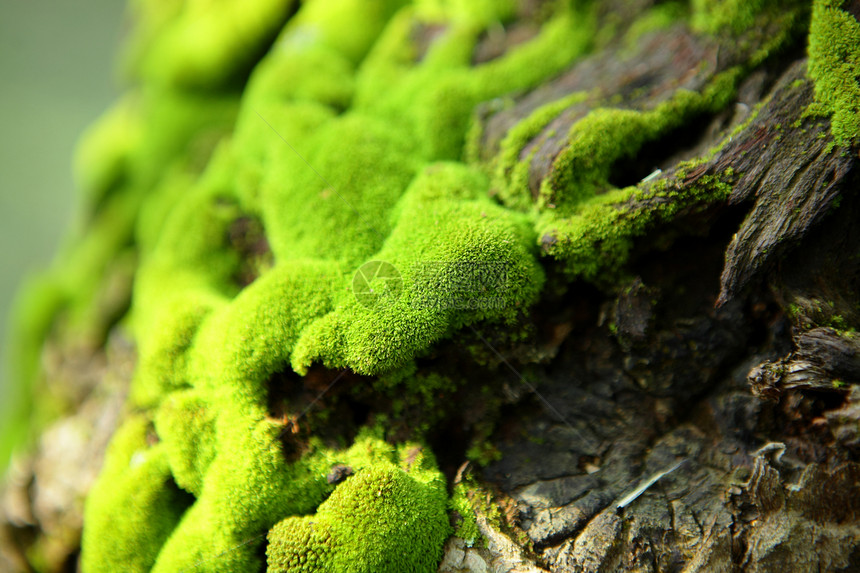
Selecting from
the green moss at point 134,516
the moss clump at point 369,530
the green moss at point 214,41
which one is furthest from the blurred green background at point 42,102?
the moss clump at point 369,530

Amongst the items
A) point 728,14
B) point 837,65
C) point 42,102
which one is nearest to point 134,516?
point 837,65

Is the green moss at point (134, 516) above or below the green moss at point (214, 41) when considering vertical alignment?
below

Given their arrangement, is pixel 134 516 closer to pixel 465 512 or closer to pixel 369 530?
pixel 369 530

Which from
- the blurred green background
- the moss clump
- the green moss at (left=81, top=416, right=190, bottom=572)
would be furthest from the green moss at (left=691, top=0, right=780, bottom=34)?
the blurred green background

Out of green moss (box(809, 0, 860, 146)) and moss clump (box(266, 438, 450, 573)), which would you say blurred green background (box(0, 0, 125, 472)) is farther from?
green moss (box(809, 0, 860, 146))

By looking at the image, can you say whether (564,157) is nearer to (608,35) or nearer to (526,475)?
(608,35)

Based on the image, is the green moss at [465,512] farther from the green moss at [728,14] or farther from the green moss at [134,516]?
the green moss at [728,14]
